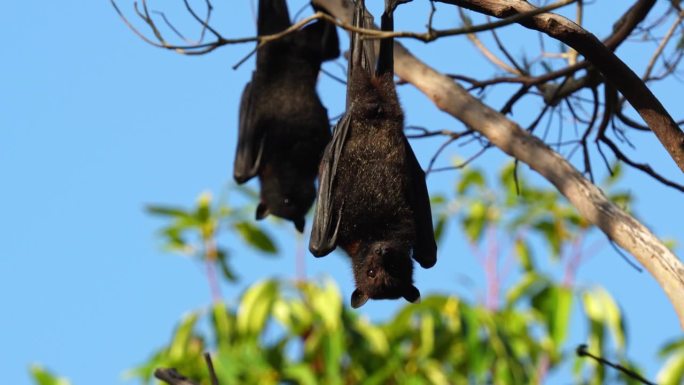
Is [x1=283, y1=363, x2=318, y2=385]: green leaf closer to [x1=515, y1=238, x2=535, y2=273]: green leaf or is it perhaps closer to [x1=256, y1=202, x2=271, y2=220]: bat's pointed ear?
[x1=256, y1=202, x2=271, y2=220]: bat's pointed ear

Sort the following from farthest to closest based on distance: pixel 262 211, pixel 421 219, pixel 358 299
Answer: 1. pixel 262 211
2. pixel 358 299
3. pixel 421 219

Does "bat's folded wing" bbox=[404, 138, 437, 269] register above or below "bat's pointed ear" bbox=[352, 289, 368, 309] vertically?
above

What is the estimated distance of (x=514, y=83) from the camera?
7.61 m

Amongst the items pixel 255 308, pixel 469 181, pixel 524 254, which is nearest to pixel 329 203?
pixel 255 308

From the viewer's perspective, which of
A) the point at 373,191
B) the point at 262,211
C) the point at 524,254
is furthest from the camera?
the point at 524,254

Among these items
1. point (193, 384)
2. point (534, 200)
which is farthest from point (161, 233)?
point (193, 384)

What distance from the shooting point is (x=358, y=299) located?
750cm

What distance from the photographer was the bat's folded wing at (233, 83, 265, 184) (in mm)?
9844

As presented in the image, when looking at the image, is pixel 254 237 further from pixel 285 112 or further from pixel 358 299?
pixel 358 299

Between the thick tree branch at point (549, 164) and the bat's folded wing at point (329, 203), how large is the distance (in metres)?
0.78

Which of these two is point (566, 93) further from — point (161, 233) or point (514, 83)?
point (161, 233)

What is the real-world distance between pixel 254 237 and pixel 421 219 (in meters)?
5.03

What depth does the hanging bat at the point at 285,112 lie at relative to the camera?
947cm

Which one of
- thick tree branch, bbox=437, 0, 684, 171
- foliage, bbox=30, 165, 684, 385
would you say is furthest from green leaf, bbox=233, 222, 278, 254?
thick tree branch, bbox=437, 0, 684, 171
